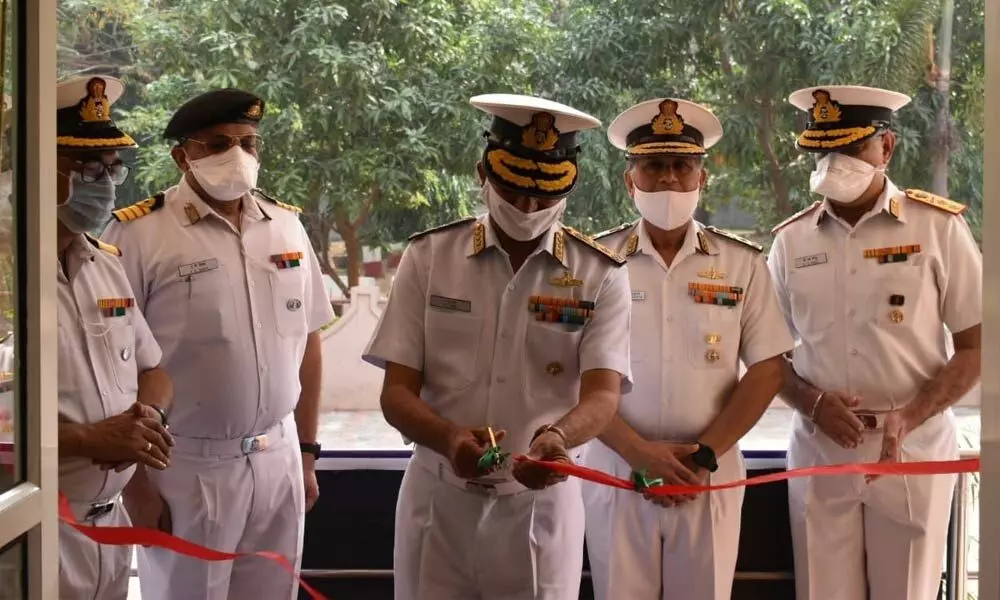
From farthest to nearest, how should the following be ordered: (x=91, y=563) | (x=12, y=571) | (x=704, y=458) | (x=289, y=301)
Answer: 1. (x=289, y=301)
2. (x=704, y=458)
3. (x=91, y=563)
4. (x=12, y=571)

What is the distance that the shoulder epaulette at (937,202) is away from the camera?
3203mm

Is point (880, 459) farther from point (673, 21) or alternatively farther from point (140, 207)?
point (673, 21)

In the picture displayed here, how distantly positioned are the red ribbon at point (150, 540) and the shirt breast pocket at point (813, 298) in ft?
5.43

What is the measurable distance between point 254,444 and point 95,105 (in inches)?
39.0

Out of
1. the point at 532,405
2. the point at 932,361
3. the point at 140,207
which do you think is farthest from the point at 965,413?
the point at 140,207

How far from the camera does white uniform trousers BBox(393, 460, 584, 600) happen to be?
2.56 m

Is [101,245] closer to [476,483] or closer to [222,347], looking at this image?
[222,347]

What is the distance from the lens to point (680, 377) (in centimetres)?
301

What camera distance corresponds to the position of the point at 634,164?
3125mm

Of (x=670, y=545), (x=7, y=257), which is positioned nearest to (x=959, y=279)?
(x=670, y=545)

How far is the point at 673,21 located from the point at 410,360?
12.3ft

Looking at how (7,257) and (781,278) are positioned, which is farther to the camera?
(781,278)

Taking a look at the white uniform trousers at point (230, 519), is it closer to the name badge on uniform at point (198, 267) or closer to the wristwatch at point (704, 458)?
the name badge on uniform at point (198, 267)

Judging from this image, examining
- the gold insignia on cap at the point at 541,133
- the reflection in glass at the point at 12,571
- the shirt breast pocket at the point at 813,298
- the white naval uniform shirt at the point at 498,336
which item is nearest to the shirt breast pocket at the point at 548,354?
the white naval uniform shirt at the point at 498,336
